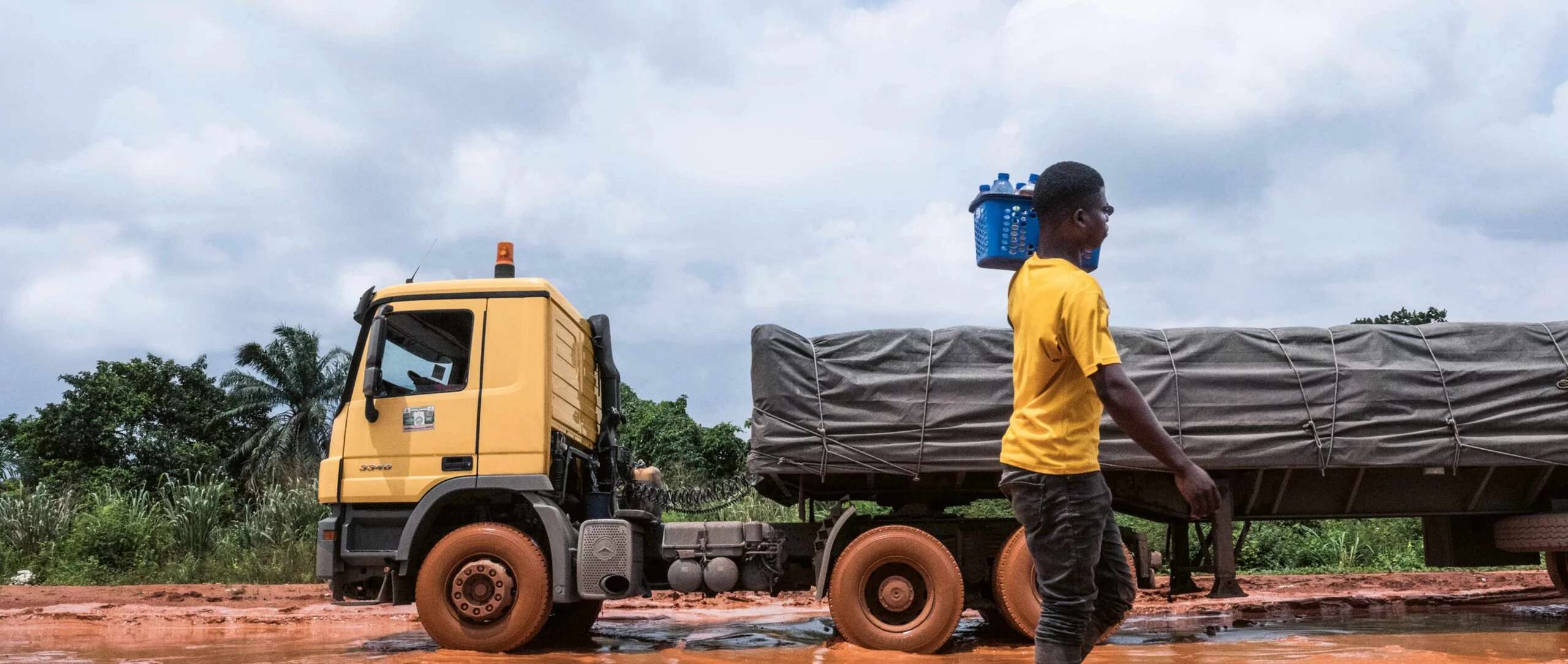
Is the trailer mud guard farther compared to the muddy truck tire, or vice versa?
the muddy truck tire

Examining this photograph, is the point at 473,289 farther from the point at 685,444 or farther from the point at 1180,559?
the point at 685,444

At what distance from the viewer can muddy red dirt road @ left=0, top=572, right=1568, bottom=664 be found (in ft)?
25.0

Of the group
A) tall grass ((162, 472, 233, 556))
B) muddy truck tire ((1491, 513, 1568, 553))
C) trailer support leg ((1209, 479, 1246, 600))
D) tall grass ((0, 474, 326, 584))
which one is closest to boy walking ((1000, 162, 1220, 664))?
trailer support leg ((1209, 479, 1246, 600))

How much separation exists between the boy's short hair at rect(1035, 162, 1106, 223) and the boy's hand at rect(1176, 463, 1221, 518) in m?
0.86

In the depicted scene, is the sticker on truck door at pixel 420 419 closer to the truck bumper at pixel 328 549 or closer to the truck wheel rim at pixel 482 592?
the truck bumper at pixel 328 549

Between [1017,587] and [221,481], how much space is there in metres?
22.3

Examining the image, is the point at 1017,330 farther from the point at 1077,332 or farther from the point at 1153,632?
the point at 1153,632

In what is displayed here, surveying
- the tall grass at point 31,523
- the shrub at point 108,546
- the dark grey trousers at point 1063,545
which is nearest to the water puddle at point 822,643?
the dark grey trousers at point 1063,545

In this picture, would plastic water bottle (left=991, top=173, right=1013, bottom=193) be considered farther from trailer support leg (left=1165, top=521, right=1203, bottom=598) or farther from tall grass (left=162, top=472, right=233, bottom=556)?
tall grass (left=162, top=472, right=233, bottom=556)

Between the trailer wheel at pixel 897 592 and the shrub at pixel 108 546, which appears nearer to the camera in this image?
→ the trailer wheel at pixel 897 592

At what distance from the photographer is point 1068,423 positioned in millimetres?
3367

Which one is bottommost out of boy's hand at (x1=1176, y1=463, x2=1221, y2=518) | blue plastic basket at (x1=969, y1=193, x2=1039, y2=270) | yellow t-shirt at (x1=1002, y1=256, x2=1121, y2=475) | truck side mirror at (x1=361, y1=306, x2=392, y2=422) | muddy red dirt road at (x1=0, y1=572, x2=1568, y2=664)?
muddy red dirt road at (x1=0, y1=572, x2=1568, y2=664)

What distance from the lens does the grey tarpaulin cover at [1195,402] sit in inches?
313

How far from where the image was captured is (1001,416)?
313 inches
